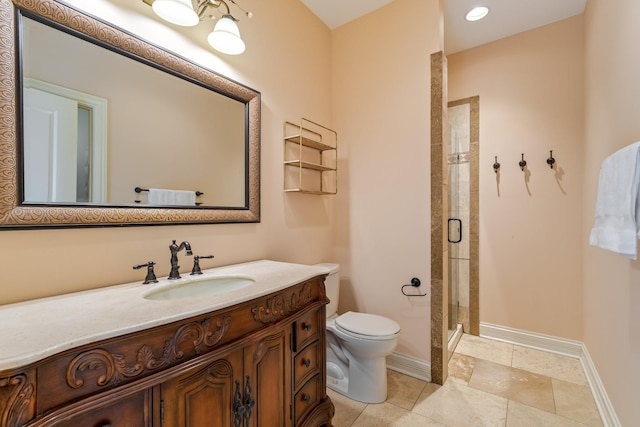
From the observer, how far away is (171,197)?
54.6 inches

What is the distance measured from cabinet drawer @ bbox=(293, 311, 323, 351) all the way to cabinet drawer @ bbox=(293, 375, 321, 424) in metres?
0.22

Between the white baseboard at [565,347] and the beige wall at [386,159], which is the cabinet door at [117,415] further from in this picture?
the white baseboard at [565,347]

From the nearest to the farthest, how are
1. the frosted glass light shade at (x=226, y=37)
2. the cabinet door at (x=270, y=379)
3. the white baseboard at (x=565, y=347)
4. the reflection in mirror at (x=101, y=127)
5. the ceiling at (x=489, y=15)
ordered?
the reflection in mirror at (x=101, y=127)
the cabinet door at (x=270, y=379)
the frosted glass light shade at (x=226, y=37)
the white baseboard at (x=565, y=347)
the ceiling at (x=489, y=15)

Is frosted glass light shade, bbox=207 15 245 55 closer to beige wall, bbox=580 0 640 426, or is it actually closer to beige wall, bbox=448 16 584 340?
beige wall, bbox=580 0 640 426

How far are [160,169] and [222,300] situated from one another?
802 millimetres

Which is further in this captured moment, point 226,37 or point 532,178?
point 532,178

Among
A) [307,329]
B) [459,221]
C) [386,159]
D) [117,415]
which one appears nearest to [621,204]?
[386,159]

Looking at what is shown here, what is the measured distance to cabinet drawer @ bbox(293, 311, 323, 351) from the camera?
4.26ft

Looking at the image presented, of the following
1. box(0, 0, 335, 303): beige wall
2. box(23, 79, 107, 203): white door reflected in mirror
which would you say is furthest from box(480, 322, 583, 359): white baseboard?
box(23, 79, 107, 203): white door reflected in mirror

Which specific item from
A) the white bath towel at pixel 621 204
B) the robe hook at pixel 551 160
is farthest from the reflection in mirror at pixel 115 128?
the robe hook at pixel 551 160

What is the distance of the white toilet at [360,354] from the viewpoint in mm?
1757

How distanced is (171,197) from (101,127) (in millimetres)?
399

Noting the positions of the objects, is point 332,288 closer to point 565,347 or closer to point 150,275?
point 150,275

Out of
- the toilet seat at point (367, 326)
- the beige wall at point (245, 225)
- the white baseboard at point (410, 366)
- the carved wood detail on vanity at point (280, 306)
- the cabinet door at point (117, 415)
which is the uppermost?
the beige wall at point (245, 225)
